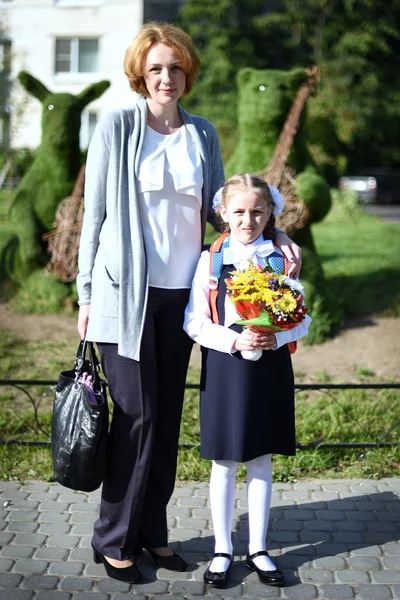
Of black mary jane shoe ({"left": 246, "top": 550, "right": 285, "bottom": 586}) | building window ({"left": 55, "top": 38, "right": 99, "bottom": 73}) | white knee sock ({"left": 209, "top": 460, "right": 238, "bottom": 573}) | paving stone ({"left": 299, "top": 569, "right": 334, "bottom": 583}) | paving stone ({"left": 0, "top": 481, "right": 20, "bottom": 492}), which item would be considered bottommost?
paving stone ({"left": 0, "top": 481, "right": 20, "bottom": 492})

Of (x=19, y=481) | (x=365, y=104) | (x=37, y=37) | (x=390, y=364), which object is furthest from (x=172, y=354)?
(x=37, y=37)

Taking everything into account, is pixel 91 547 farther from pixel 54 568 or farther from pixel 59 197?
pixel 59 197

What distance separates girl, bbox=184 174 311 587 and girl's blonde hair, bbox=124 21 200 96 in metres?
0.52

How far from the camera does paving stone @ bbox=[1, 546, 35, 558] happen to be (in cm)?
334

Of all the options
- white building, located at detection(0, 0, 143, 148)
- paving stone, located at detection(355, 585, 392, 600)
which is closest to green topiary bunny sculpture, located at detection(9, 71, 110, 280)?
paving stone, located at detection(355, 585, 392, 600)

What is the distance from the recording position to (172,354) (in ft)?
10.3

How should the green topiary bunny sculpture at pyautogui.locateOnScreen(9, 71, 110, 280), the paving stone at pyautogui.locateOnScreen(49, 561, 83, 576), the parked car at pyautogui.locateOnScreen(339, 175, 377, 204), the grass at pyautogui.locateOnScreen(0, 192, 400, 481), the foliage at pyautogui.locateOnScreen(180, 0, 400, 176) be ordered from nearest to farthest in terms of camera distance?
the paving stone at pyautogui.locateOnScreen(49, 561, 83, 576)
the grass at pyautogui.locateOnScreen(0, 192, 400, 481)
the green topiary bunny sculpture at pyautogui.locateOnScreen(9, 71, 110, 280)
the foliage at pyautogui.locateOnScreen(180, 0, 400, 176)
the parked car at pyautogui.locateOnScreen(339, 175, 377, 204)

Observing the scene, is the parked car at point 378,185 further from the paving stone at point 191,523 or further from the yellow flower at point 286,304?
the yellow flower at point 286,304

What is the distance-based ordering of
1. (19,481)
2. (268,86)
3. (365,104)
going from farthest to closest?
1. (365,104)
2. (268,86)
3. (19,481)

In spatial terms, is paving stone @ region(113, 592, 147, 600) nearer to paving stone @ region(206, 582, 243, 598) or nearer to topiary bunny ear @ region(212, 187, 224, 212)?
paving stone @ region(206, 582, 243, 598)

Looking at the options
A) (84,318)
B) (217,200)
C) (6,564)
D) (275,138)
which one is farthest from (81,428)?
(275,138)

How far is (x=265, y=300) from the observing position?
2.81m

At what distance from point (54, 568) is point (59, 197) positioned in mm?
5025

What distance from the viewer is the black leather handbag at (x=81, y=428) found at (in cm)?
303
